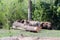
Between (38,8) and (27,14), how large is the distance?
0.67m

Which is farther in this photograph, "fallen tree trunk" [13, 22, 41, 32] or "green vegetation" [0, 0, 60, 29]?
"green vegetation" [0, 0, 60, 29]

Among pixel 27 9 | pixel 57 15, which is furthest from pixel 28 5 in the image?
pixel 57 15

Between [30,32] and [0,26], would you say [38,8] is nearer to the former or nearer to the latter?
[0,26]

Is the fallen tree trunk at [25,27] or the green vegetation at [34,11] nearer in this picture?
the fallen tree trunk at [25,27]

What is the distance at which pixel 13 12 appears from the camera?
33.4 feet

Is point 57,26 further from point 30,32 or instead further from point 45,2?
point 30,32

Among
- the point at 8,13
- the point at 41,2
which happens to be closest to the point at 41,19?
the point at 41,2

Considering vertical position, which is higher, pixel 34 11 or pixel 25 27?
pixel 34 11

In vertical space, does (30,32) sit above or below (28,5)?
below

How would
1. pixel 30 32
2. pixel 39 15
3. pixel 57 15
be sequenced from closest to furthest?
1. pixel 30 32
2. pixel 57 15
3. pixel 39 15

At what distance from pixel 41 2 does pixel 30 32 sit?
292 centimetres

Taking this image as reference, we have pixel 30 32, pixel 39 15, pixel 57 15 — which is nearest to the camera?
A: pixel 30 32

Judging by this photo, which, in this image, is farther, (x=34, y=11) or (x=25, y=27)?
(x=34, y=11)

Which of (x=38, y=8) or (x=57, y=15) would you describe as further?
(x=38, y=8)
